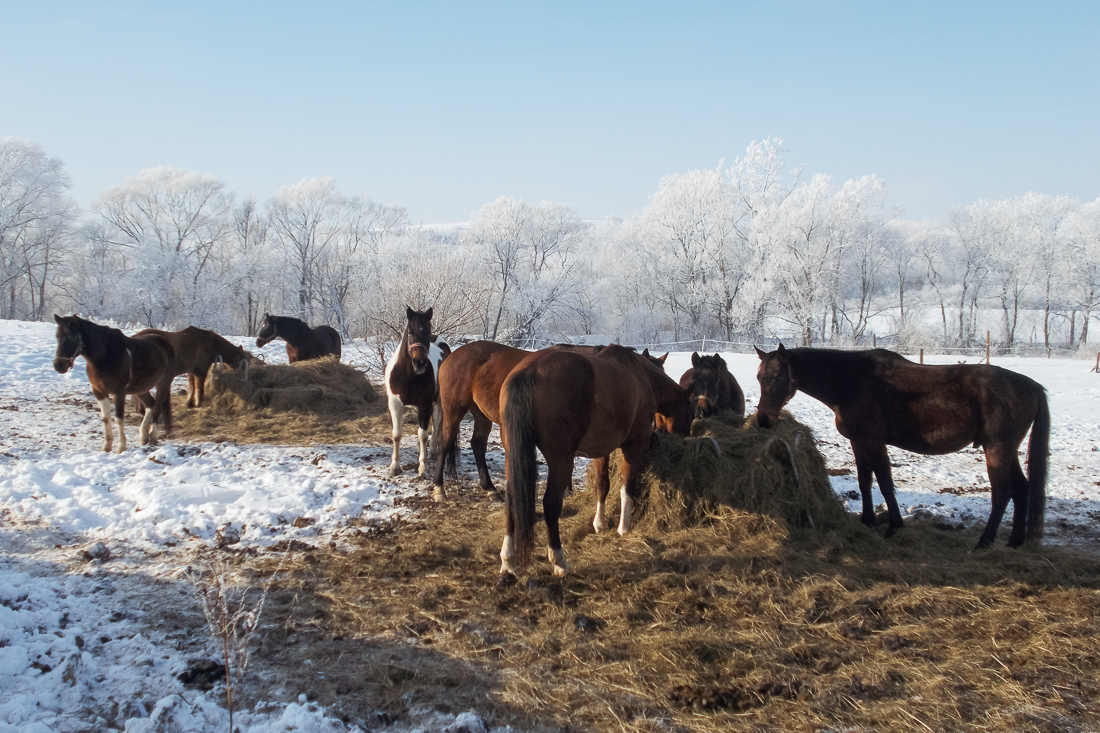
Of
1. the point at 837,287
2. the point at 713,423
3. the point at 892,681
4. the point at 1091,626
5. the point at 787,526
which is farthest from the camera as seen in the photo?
the point at 837,287

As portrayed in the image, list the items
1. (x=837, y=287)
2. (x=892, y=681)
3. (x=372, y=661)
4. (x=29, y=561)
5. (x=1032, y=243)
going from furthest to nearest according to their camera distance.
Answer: (x=1032, y=243) < (x=837, y=287) < (x=29, y=561) < (x=372, y=661) < (x=892, y=681)

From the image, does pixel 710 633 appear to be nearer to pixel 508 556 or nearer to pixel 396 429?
pixel 508 556

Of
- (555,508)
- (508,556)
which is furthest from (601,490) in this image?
(508,556)

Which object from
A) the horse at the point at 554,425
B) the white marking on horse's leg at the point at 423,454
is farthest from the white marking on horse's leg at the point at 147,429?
the horse at the point at 554,425

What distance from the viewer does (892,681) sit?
2.99 m

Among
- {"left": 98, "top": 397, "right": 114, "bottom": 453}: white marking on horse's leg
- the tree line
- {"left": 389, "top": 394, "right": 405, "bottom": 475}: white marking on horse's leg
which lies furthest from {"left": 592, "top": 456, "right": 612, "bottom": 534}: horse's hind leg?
the tree line

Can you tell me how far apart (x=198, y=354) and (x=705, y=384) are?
27.1 ft

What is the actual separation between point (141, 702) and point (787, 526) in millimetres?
4433

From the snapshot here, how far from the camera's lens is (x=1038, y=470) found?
16.2ft

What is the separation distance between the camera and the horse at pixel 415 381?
23.7ft

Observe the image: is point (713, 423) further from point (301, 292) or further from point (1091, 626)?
point (301, 292)

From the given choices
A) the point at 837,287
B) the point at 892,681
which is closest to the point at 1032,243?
the point at 837,287

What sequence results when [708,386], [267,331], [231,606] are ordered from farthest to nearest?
[267,331] < [708,386] < [231,606]

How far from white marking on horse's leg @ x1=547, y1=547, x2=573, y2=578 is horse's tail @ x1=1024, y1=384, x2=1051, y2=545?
12.3ft
